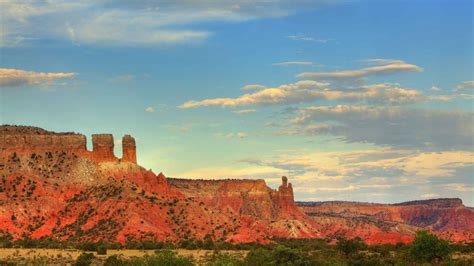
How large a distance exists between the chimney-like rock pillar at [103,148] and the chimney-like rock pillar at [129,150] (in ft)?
8.25

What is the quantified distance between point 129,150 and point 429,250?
274 feet

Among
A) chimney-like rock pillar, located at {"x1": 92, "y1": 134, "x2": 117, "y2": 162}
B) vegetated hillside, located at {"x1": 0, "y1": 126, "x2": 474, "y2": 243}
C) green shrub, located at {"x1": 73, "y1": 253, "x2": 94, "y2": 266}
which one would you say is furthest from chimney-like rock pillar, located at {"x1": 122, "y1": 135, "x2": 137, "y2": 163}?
green shrub, located at {"x1": 73, "y1": 253, "x2": 94, "y2": 266}

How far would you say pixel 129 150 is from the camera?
164 metres

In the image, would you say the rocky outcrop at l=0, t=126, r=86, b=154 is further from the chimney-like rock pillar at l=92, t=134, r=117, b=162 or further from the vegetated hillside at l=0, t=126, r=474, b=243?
the chimney-like rock pillar at l=92, t=134, r=117, b=162

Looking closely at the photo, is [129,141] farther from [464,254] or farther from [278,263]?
[278,263]

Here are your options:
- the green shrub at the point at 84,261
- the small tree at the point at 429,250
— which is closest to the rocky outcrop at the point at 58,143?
the green shrub at the point at 84,261

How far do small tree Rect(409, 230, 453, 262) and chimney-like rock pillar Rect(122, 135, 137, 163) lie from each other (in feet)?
266

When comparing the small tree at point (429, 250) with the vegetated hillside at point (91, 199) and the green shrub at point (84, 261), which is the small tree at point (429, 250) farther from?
the vegetated hillside at point (91, 199)

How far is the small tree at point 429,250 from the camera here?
9162 centimetres

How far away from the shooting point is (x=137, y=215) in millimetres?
142000

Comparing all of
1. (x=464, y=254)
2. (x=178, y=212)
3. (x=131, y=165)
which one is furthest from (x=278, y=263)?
(x=131, y=165)

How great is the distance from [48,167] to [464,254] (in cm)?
7765

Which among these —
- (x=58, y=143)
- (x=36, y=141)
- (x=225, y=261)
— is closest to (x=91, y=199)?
(x=58, y=143)

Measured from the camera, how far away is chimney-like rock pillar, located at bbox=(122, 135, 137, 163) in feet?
538
